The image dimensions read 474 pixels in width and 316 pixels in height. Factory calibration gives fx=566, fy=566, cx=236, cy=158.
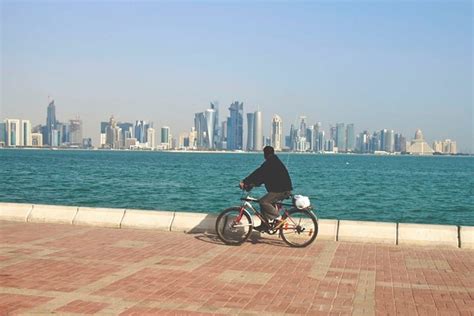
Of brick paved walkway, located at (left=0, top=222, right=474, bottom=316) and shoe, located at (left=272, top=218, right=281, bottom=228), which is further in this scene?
shoe, located at (left=272, top=218, right=281, bottom=228)

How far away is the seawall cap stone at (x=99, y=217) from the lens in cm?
1145

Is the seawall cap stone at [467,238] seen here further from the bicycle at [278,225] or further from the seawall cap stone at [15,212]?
the seawall cap stone at [15,212]

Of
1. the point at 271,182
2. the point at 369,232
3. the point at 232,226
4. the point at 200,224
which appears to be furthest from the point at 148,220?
the point at 369,232

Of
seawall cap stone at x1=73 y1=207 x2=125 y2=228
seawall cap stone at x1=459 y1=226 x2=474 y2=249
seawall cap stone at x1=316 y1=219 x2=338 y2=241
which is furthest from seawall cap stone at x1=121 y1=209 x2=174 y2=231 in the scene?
seawall cap stone at x1=459 y1=226 x2=474 y2=249

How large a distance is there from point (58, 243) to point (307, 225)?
14.0 feet

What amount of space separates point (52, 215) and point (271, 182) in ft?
16.5

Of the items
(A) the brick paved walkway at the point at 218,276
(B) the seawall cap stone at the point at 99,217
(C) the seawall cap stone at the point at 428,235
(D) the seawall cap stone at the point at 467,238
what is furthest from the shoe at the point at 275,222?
(B) the seawall cap stone at the point at 99,217

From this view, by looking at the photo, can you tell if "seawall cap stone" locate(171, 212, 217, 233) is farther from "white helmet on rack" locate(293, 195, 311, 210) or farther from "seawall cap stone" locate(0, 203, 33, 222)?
"seawall cap stone" locate(0, 203, 33, 222)

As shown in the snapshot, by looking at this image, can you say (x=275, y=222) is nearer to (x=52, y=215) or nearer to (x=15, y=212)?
(x=52, y=215)

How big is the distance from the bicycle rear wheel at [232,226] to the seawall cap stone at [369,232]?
1.76 m

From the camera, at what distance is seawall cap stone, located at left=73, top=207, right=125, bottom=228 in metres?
11.5

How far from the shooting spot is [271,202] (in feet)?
32.3

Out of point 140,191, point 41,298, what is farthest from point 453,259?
point 140,191

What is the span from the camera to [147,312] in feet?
19.4
